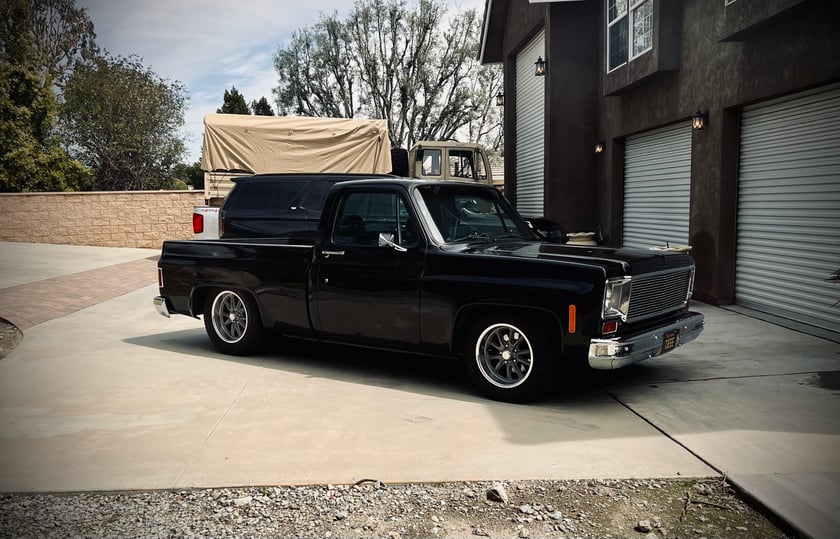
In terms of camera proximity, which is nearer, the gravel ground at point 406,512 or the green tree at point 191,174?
the gravel ground at point 406,512

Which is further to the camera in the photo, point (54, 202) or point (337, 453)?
point (54, 202)

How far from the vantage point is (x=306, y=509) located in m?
3.77

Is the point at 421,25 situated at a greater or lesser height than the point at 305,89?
greater

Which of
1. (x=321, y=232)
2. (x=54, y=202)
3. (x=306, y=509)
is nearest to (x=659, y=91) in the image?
(x=321, y=232)

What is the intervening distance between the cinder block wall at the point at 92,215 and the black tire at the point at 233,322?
16.3 metres

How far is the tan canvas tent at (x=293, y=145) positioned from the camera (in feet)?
53.0

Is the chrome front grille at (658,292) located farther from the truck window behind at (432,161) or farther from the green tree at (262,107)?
the green tree at (262,107)

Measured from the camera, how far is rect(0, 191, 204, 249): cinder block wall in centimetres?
2294

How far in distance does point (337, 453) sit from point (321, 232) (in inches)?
104

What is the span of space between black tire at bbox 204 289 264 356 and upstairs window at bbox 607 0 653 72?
8.42 metres

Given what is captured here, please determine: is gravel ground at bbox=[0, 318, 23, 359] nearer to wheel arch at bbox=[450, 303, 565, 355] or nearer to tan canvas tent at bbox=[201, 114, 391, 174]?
wheel arch at bbox=[450, 303, 565, 355]

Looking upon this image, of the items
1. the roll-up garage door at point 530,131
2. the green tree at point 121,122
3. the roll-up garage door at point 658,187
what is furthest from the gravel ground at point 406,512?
the green tree at point 121,122

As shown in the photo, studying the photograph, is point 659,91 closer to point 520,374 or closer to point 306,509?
point 520,374

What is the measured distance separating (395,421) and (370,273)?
1520mm
